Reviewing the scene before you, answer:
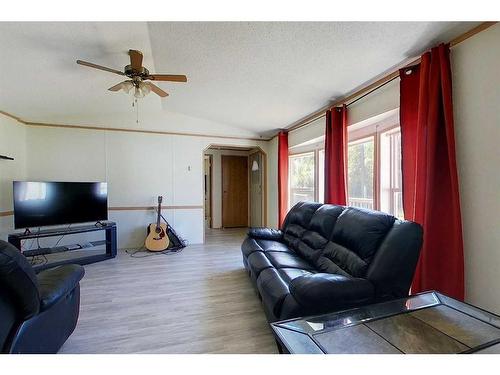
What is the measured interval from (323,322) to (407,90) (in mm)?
2060

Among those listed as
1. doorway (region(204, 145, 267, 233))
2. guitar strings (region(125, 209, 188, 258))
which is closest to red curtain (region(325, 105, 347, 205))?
guitar strings (region(125, 209, 188, 258))

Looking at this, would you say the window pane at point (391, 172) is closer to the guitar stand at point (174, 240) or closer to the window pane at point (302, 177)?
the window pane at point (302, 177)

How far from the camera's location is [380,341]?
3.57 feet

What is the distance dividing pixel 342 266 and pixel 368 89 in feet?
6.37

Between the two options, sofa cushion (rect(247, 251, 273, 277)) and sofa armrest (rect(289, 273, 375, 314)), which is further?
sofa cushion (rect(247, 251, 273, 277))

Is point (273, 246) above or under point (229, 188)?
under

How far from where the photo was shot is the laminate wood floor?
1.75 metres

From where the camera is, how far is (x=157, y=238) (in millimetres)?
4215

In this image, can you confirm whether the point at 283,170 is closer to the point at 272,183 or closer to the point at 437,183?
the point at 272,183

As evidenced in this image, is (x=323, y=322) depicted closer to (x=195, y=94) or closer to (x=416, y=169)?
(x=416, y=169)

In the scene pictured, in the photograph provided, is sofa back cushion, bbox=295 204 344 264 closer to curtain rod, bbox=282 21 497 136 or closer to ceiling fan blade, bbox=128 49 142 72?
curtain rod, bbox=282 21 497 136

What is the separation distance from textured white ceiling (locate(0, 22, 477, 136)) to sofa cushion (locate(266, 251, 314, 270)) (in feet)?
6.41

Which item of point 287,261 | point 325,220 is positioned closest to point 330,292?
point 287,261
